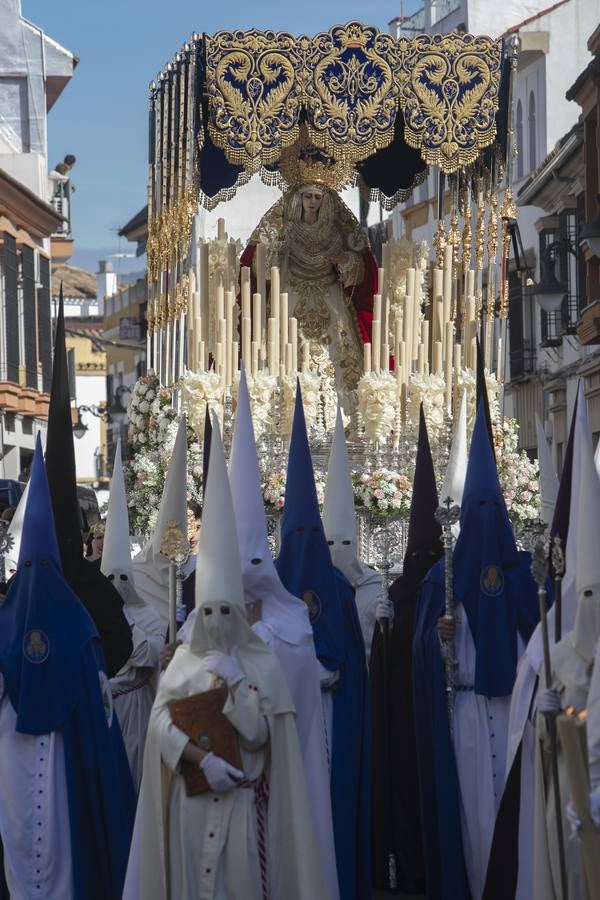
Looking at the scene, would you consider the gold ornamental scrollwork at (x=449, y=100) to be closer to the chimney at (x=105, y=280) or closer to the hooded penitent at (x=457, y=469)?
the hooded penitent at (x=457, y=469)

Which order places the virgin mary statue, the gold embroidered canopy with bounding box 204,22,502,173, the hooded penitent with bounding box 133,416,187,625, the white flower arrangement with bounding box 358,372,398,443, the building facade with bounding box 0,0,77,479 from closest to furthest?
1. the hooded penitent with bounding box 133,416,187,625
2. the white flower arrangement with bounding box 358,372,398,443
3. the gold embroidered canopy with bounding box 204,22,502,173
4. the virgin mary statue
5. the building facade with bounding box 0,0,77,479

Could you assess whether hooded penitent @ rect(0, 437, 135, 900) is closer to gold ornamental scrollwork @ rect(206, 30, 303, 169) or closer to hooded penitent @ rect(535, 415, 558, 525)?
hooded penitent @ rect(535, 415, 558, 525)

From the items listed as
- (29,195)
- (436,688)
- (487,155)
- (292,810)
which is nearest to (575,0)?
(29,195)

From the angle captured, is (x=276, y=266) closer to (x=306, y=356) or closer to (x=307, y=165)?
(x=306, y=356)

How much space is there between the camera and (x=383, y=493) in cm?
1227

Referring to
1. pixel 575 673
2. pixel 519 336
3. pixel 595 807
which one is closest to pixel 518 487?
pixel 575 673

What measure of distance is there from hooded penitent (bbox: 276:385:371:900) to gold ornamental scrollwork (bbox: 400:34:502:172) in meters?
5.55

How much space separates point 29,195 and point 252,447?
82.1ft

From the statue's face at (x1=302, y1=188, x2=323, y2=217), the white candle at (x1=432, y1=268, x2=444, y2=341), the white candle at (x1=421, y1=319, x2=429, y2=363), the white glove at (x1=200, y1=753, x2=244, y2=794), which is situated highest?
the statue's face at (x1=302, y1=188, x2=323, y2=217)

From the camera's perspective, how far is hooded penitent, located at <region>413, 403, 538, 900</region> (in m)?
7.92

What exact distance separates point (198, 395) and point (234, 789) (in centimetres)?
651

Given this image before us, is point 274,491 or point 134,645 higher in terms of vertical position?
point 274,491

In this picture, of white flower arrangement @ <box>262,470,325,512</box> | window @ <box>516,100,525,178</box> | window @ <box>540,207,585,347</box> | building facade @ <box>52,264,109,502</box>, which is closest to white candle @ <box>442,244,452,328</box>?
white flower arrangement @ <box>262,470,325,512</box>

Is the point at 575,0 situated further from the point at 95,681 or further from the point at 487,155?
the point at 95,681
